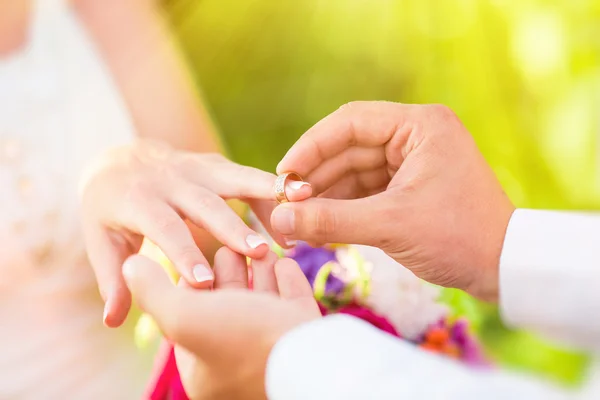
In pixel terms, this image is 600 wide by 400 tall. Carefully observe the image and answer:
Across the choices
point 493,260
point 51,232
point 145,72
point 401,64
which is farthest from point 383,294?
point 401,64

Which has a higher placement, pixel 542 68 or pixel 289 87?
pixel 289 87

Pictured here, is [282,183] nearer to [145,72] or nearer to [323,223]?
[323,223]

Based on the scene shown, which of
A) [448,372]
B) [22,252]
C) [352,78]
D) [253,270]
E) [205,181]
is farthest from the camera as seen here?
[352,78]

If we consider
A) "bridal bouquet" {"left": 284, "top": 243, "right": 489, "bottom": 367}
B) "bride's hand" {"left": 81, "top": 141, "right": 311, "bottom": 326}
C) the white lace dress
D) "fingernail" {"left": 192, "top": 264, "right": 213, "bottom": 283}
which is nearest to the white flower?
"bridal bouquet" {"left": 284, "top": 243, "right": 489, "bottom": 367}

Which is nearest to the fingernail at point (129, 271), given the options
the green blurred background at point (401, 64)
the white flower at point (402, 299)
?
the white flower at point (402, 299)

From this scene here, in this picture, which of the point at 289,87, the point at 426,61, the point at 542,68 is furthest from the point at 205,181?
the point at 542,68

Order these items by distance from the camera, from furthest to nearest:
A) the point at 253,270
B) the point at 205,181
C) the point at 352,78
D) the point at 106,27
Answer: the point at 352,78 → the point at 106,27 → the point at 205,181 → the point at 253,270

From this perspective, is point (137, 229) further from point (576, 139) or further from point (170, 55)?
point (576, 139)
